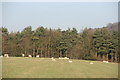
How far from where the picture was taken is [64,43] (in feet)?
78.4

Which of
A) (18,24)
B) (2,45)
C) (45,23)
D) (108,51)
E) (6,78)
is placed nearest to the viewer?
(6,78)

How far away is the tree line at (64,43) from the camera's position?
2205 cm

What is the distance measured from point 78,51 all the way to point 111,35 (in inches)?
211

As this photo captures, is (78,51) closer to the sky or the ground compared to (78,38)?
closer to the ground

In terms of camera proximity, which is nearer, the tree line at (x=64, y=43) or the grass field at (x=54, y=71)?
the grass field at (x=54, y=71)

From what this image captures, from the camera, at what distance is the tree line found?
22.1 metres

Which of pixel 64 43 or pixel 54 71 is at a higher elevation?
pixel 64 43

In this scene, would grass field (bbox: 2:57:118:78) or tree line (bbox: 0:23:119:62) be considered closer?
grass field (bbox: 2:57:118:78)

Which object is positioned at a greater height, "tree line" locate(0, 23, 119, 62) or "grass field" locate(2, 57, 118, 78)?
"tree line" locate(0, 23, 119, 62)

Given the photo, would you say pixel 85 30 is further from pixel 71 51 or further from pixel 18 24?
pixel 18 24

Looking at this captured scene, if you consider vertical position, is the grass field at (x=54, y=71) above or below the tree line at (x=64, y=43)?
below

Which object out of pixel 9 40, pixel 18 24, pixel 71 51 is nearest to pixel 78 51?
pixel 71 51

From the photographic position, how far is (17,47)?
24.6 meters

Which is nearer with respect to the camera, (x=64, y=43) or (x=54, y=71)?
(x=54, y=71)
